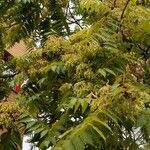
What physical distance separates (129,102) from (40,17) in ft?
10.3

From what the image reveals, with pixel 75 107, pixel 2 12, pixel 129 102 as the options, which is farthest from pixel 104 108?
pixel 2 12

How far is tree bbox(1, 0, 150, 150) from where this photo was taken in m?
3.54

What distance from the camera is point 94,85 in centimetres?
399

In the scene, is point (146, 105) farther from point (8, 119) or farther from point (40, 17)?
point (40, 17)

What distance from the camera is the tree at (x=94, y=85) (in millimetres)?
3539

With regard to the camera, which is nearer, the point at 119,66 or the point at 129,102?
the point at 129,102

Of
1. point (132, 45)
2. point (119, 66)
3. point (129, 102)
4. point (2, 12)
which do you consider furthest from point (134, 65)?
point (2, 12)

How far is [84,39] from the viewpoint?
4445 millimetres

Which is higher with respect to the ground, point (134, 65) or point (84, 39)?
point (84, 39)

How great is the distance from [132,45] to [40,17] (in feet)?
5.83

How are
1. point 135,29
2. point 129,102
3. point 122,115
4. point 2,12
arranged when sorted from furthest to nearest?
point 2,12 → point 135,29 → point 122,115 → point 129,102

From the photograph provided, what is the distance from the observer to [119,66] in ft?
14.5

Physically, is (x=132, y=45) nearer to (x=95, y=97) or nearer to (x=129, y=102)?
(x=95, y=97)

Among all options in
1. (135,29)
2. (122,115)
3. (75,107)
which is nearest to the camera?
(122,115)
